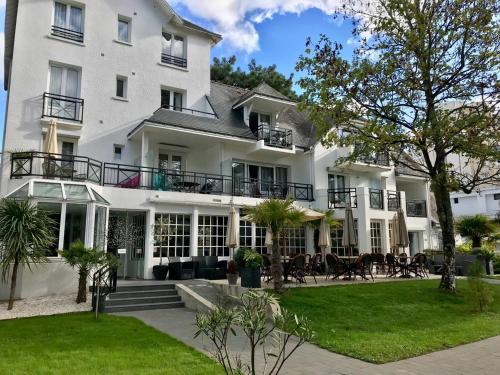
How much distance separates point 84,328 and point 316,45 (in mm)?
11413

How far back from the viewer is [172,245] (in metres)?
16.6

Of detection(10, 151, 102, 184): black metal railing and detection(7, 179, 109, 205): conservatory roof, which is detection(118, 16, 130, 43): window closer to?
detection(10, 151, 102, 184): black metal railing

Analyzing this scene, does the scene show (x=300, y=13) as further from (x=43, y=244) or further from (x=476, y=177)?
(x=43, y=244)

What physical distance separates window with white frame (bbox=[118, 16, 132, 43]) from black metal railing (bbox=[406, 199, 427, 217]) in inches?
718

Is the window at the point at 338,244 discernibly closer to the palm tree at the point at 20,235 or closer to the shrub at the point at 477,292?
the shrub at the point at 477,292

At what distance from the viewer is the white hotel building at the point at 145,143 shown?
48.0 feet

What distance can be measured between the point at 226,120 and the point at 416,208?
1284 cm

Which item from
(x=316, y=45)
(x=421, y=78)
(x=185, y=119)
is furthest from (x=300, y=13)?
(x=185, y=119)

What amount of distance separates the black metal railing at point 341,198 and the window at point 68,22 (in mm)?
14316

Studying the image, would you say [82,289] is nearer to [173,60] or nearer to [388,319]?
[388,319]

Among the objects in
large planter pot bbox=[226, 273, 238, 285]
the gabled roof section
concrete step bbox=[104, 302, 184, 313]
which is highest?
the gabled roof section

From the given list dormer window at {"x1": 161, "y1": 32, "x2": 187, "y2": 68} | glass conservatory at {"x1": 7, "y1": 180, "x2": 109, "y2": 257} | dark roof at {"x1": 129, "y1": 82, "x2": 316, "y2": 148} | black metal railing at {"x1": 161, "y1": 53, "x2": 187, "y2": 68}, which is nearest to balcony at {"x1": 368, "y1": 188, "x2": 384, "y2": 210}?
dark roof at {"x1": 129, "y1": 82, "x2": 316, "y2": 148}

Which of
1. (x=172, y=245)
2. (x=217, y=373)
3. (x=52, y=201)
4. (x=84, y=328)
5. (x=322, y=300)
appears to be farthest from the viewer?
(x=172, y=245)

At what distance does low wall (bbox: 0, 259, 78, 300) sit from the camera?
12414 millimetres
